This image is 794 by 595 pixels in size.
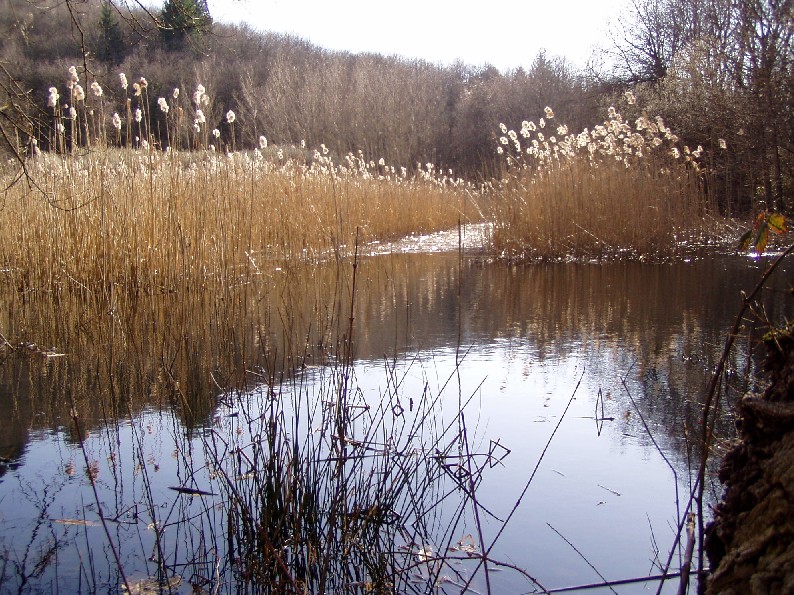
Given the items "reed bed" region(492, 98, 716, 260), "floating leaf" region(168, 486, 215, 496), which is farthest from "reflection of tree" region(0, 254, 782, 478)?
"reed bed" region(492, 98, 716, 260)

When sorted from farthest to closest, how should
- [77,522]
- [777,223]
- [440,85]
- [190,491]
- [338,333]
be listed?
1. [440,85]
2. [338,333]
3. [190,491]
4. [77,522]
5. [777,223]

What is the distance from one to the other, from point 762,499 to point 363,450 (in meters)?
1.22

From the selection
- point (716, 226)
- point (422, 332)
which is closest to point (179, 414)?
point (422, 332)

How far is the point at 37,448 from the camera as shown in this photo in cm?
251

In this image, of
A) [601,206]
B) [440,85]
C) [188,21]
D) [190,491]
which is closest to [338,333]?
[190,491]

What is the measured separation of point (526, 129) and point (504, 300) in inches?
144

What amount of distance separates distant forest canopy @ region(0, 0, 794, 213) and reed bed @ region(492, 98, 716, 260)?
0.92 meters

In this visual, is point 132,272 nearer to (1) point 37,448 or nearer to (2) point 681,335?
(1) point 37,448

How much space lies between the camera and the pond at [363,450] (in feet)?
5.70

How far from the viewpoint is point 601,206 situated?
823 centimetres

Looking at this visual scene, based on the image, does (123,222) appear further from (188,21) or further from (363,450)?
(363,450)

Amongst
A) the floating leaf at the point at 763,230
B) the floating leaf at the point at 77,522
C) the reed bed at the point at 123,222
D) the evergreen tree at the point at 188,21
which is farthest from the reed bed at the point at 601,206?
the floating leaf at the point at 763,230

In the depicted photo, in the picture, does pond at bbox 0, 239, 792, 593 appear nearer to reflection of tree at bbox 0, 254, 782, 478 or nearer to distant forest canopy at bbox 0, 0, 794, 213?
reflection of tree at bbox 0, 254, 782, 478

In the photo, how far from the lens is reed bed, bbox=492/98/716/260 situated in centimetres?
825
